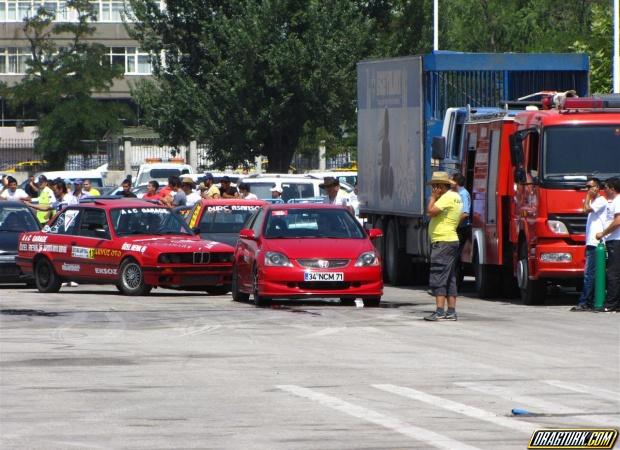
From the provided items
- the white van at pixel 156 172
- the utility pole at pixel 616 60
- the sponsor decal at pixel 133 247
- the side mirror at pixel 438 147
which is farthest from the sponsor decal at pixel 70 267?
the white van at pixel 156 172

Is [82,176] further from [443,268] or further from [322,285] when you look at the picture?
[443,268]

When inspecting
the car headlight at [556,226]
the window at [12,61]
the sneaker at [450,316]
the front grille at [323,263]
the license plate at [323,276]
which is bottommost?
the sneaker at [450,316]

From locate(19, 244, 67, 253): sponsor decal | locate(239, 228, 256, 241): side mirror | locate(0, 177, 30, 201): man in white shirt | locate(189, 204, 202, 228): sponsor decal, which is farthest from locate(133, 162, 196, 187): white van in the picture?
locate(239, 228, 256, 241): side mirror

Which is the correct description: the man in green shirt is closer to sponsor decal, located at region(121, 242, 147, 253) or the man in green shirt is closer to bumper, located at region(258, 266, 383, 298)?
sponsor decal, located at region(121, 242, 147, 253)

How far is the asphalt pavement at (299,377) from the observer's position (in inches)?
389

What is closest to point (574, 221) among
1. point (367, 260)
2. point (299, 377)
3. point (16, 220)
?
point (367, 260)

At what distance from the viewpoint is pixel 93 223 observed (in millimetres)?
25547

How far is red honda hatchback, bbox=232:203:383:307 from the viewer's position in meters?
21.2

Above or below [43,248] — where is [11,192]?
above

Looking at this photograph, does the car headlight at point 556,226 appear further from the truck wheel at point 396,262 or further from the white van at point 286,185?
the white van at point 286,185

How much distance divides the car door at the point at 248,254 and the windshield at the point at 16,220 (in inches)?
289

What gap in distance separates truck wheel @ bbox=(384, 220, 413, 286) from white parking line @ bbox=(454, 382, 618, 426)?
51.8 ft

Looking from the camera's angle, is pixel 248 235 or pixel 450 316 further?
pixel 248 235

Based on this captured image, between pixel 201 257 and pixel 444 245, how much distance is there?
615 cm
